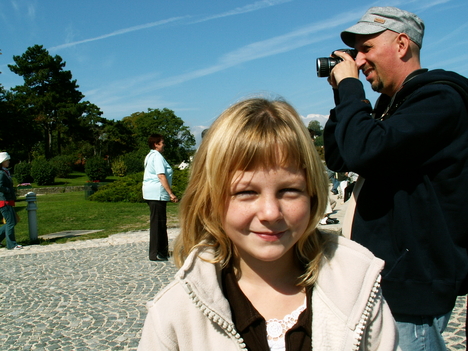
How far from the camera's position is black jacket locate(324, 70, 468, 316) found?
153 centimetres

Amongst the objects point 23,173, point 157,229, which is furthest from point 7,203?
point 23,173

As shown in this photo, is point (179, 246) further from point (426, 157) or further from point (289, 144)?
point (426, 157)

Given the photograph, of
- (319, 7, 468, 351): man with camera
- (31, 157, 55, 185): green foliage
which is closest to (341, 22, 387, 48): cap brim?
(319, 7, 468, 351): man with camera

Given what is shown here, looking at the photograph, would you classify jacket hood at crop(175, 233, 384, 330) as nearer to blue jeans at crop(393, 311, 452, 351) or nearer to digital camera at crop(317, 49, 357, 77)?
blue jeans at crop(393, 311, 452, 351)

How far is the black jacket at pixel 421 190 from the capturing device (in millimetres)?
1534

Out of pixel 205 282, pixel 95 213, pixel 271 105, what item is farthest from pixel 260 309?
pixel 95 213

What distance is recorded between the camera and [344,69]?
1.95m

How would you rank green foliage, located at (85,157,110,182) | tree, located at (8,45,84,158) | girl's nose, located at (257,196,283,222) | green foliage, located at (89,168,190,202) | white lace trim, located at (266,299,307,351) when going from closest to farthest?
girl's nose, located at (257,196,283,222) → white lace trim, located at (266,299,307,351) → green foliage, located at (89,168,190,202) → green foliage, located at (85,157,110,182) → tree, located at (8,45,84,158)

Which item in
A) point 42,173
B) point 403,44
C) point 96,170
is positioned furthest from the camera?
point 96,170

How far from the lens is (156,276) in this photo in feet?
20.4

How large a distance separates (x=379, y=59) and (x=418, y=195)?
0.68m

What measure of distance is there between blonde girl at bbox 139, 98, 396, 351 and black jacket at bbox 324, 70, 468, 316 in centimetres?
27

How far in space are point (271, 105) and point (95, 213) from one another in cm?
1512

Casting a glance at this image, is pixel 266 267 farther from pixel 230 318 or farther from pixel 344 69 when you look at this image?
pixel 344 69
